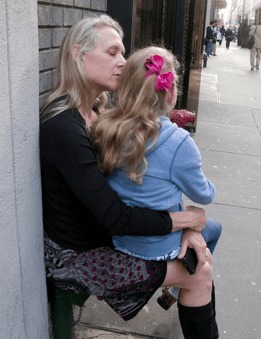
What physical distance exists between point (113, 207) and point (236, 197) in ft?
10.6

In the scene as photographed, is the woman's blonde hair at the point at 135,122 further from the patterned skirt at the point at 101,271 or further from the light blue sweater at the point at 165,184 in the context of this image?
the patterned skirt at the point at 101,271

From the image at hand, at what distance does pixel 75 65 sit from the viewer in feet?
6.86

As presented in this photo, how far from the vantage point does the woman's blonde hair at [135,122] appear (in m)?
1.87

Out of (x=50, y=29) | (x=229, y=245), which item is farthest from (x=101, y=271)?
(x=229, y=245)

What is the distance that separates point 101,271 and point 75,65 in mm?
955

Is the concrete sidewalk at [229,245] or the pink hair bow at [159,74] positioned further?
the concrete sidewalk at [229,245]

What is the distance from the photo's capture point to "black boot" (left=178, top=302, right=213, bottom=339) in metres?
2.19

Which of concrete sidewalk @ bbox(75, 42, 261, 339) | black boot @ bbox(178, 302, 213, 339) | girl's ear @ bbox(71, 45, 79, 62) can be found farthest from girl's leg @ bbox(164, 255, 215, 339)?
girl's ear @ bbox(71, 45, 79, 62)

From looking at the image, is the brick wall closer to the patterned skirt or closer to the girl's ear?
the girl's ear

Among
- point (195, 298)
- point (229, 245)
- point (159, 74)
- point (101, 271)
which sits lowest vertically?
point (229, 245)

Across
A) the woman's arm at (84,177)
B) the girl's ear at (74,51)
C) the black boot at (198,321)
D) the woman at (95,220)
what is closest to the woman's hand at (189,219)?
the woman at (95,220)

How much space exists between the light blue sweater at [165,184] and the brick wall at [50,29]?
70 centimetres

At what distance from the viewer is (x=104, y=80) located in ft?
7.00

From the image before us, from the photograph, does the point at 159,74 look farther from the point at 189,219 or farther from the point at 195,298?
the point at 195,298
